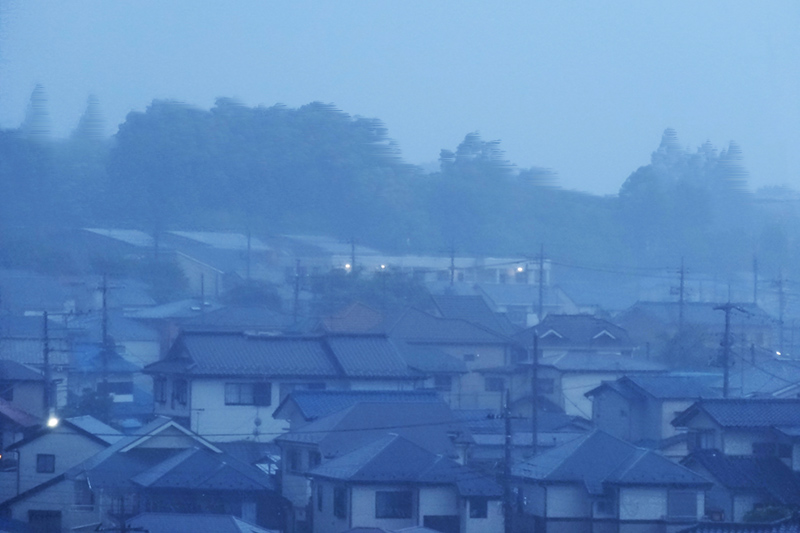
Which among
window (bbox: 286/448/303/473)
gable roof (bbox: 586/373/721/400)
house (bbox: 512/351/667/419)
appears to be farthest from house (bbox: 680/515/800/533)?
house (bbox: 512/351/667/419)

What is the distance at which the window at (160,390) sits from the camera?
40.2 ft

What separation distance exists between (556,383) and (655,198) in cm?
1577

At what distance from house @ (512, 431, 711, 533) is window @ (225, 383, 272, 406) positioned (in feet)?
12.2

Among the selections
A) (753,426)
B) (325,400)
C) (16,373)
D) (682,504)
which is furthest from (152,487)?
(753,426)

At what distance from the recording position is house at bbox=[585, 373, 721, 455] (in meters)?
11.5

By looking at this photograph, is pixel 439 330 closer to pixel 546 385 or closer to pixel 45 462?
pixel 546 385

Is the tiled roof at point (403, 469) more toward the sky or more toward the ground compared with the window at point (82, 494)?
more toward the sky

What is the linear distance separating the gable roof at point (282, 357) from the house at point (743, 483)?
4019 millimetres

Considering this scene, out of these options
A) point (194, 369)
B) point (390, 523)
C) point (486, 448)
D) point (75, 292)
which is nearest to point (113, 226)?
point (75, 292)

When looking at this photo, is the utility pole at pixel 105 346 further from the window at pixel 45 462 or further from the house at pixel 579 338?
the house at pixel 579 338

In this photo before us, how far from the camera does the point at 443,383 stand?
45.7 ft

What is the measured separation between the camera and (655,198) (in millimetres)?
28484

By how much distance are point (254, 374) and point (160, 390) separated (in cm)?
142

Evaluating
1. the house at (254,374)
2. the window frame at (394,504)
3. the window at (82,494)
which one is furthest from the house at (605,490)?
the window at (82,494)
